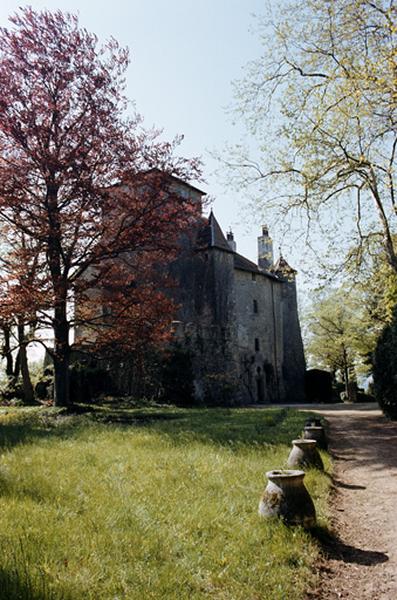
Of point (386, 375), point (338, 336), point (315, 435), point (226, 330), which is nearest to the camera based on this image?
point (315, 435)

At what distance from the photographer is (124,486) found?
Answer: 17.0 feet

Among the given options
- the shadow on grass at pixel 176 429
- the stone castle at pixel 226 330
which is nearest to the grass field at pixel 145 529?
the shadow on grass at pixel 176 429

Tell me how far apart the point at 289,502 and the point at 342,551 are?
0.59 meters

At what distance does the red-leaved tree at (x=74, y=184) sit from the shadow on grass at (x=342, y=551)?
1106 centimetres

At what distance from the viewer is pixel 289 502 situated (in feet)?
13.9

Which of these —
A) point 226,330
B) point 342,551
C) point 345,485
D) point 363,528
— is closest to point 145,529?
point 342,551

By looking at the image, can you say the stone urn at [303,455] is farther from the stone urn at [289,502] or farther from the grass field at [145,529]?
the stone urn at [289,502]

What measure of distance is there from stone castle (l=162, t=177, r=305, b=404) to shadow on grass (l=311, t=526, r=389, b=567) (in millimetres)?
21369

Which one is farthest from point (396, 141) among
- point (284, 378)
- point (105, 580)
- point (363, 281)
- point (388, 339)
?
point (284, 378)

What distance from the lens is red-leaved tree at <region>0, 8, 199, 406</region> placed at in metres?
14.2

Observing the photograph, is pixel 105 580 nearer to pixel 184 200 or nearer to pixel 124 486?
pixel 124 486

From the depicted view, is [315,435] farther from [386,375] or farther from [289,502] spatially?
[386,375]

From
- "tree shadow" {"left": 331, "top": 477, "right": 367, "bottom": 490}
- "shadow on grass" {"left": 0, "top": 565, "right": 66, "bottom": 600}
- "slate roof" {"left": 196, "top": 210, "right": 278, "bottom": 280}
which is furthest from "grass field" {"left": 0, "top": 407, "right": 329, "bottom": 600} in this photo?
"slate roof" {"left": 196, "top": 210, "right": 278, "bottom": 280}

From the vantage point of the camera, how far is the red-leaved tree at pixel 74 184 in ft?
46.5
